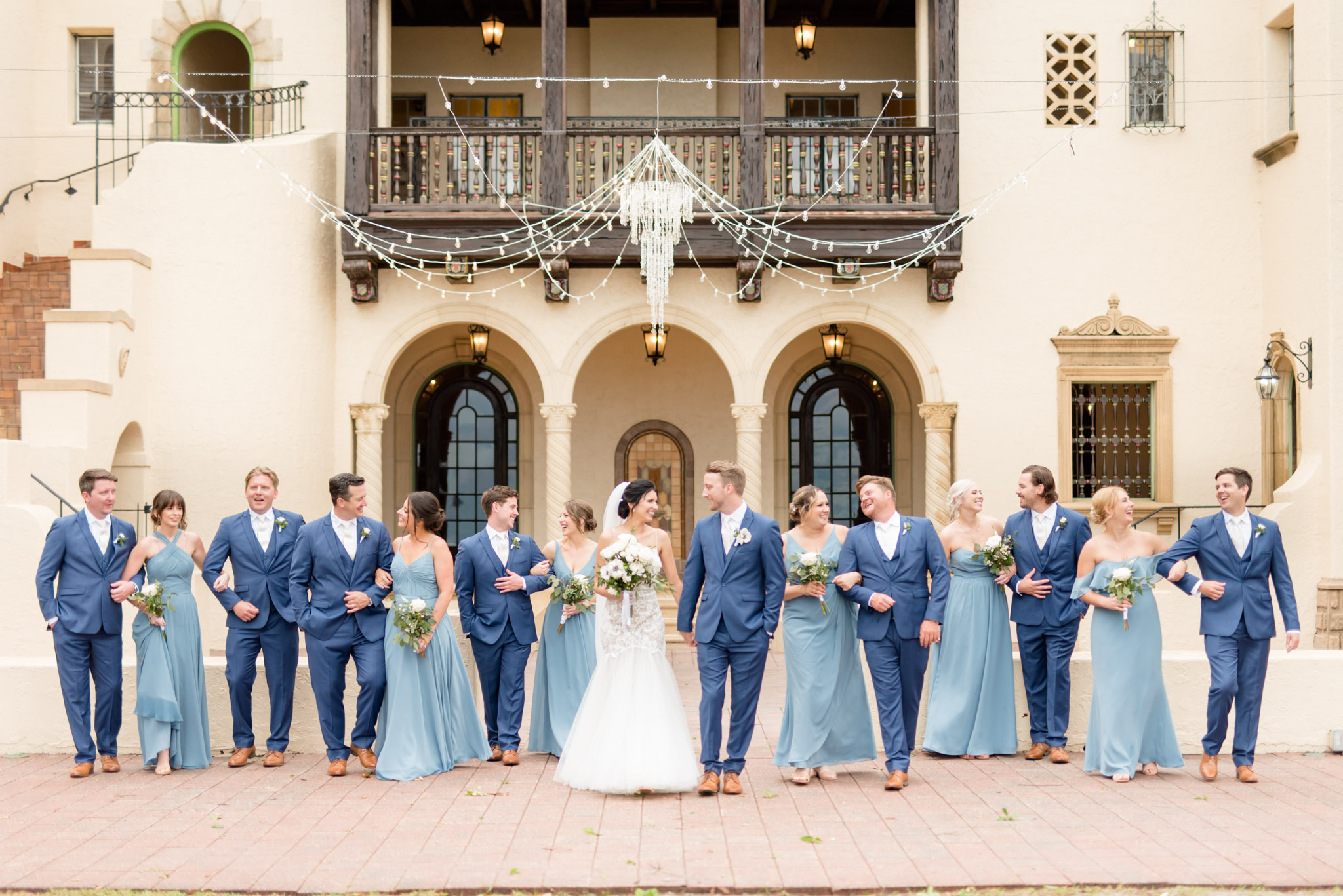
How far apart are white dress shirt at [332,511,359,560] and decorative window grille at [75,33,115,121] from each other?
32.9 ft

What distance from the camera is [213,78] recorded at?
1608 centimetres

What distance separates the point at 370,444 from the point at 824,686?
852 centimetres

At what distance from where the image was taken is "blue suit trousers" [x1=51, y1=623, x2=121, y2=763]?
799cm

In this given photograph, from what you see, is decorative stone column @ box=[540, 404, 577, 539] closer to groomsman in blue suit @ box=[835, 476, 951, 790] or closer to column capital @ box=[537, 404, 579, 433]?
column capital @ box=[537, 404, 579, 433]

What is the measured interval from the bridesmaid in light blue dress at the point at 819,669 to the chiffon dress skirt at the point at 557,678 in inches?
56.9

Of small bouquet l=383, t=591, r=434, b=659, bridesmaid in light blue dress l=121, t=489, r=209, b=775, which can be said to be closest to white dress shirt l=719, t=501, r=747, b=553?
small bouquet l=383, t=591, r=434, b=659

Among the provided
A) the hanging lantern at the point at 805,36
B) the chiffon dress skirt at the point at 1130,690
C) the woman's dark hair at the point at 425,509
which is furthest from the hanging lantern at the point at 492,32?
the chiffon dress skirt at the point at 1130,690

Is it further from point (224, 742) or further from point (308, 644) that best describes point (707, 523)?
point (224, 742)

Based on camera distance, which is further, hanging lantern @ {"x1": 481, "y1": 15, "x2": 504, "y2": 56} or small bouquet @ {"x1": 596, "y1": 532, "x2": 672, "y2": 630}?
hanging lantern @ {"x1": 481, "y1": 15, "x2": 504, "y2": 56}

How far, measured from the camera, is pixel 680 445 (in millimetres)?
17188

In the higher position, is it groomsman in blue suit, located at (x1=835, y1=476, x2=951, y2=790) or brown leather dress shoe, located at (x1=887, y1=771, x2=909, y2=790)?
groomsman in blue suit, located at (x1=835, y1=476, x2=951, y2=790)

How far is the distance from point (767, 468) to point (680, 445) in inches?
45.3

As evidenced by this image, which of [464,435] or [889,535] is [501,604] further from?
[464,435]

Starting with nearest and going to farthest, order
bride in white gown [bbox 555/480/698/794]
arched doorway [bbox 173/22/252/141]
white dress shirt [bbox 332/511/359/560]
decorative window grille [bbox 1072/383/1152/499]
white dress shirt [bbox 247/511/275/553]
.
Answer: bride in white gown [bbox 555/480/698/794] < white dress shirt [bbox 332/511/359/560] < white dress shirt [bbox 247/511/275/553] < decorative window grille [bbox 1072/383/1152/499] < arched doorway [bbox 173/22/252/141]
